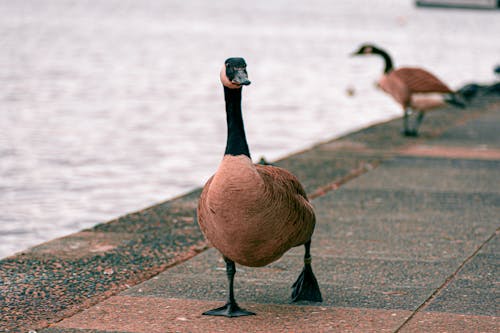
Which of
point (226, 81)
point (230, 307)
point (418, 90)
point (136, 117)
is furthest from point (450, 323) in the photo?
point (136, 117)

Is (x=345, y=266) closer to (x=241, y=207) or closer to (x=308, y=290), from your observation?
(x=308, y=290)

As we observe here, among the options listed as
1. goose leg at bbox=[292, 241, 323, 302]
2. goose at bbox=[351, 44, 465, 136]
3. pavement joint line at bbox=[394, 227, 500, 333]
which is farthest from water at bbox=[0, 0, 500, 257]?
pavement joint line at bbox=[394, 227, 500, 333]

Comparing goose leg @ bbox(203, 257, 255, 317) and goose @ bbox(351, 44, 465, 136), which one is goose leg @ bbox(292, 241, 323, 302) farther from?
goose @ bbox(351, 44, 465, 136)

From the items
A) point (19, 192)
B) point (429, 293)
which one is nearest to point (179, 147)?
point (19, 192)

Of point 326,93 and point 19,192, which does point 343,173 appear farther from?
point 326,93

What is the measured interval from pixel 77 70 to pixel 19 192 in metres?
18.6

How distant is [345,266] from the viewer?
6871 mm

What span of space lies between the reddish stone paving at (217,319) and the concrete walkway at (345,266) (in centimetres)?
1

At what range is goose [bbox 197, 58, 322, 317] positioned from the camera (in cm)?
527

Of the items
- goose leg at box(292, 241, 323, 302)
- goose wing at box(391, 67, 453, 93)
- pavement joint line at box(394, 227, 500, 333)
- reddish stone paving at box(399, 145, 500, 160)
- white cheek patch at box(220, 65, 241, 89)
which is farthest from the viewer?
goose wing at box(391, 67, 453, 93)

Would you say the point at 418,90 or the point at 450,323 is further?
the point at 418,90

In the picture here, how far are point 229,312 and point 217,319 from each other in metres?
0.09

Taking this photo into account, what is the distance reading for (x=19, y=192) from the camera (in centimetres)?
1067

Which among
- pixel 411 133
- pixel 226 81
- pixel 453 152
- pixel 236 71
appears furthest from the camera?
pixel 411 133
